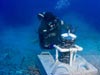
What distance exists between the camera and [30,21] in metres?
5.69

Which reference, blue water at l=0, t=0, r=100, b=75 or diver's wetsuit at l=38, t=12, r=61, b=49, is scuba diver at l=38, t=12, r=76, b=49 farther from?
blue water at l=0, t=0, r=100, b=75

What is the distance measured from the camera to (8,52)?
5543 millimetres

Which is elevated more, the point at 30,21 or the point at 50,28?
the point at 30,21

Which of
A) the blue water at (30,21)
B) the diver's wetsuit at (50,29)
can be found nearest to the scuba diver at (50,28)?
the diver's wetsuit at (50,29)

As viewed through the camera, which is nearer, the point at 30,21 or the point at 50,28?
the point at 50,28

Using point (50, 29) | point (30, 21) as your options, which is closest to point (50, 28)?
point (50, 29)

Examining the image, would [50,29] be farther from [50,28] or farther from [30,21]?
[30,21]

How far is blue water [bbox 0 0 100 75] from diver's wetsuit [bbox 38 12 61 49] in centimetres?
132

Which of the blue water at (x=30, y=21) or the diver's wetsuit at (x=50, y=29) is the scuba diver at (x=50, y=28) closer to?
the diver's wetsuit at (x=50, y=29)

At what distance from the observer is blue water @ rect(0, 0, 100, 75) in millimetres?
5598

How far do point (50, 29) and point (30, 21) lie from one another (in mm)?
1638

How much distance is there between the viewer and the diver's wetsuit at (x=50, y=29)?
4141 mm

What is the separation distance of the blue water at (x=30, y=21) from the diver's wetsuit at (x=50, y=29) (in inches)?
52.1

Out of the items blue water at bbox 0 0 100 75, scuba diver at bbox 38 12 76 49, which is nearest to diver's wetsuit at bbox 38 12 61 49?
scuba diver at bbox 38 12 76 49
